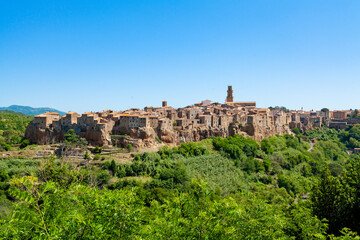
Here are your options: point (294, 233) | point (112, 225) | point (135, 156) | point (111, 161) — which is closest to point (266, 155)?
point (135, 156)

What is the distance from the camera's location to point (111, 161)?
1217 inches

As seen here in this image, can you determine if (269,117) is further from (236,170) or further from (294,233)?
(294,233)

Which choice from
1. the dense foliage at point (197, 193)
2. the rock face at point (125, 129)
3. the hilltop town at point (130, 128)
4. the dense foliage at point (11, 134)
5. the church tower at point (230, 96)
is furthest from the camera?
the church tower at point (230, 96)

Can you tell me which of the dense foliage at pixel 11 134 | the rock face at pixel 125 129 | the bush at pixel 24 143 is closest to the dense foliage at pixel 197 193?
the rock face at pixel 125 129

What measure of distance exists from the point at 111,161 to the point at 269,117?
131 ft

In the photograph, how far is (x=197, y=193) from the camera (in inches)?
327

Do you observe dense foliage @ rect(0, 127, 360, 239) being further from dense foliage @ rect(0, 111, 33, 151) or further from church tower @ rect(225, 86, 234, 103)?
church tower @ rect(225, 86, 234, 103)

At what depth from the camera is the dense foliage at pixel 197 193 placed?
6125 millimetres

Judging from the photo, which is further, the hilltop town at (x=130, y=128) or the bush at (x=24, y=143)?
the bush at (x=24, y=143)

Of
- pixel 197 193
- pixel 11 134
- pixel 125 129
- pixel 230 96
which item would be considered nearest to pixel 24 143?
pixel 11 134

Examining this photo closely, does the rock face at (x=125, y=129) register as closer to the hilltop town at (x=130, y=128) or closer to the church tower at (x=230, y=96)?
the hilltop town at (x=130, y=128)

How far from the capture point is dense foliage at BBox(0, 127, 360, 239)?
6125mm

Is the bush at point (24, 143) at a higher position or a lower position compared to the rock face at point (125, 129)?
lower

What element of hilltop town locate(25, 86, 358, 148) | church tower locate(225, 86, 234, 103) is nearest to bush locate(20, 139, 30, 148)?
hilltop town locate(25, 86, 358, 148)
